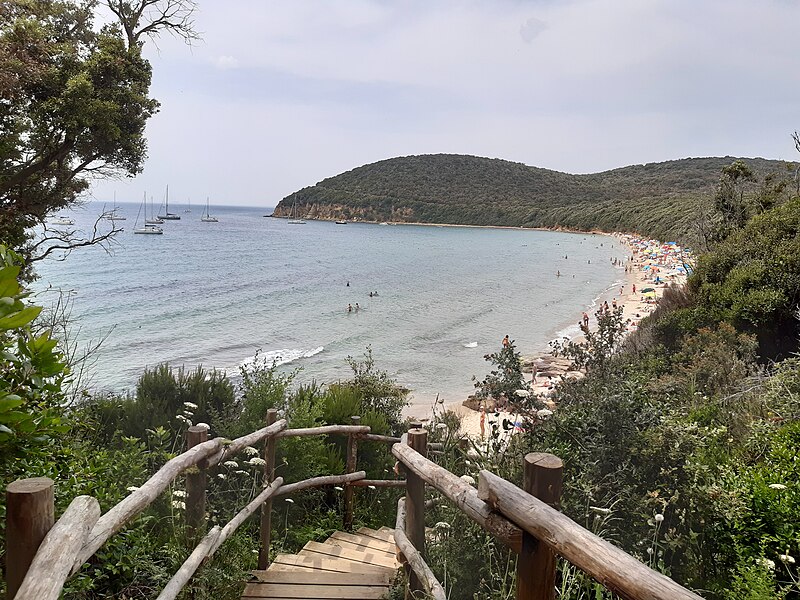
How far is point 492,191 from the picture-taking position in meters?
106

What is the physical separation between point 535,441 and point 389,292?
93.2ft

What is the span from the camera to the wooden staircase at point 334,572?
3.33m

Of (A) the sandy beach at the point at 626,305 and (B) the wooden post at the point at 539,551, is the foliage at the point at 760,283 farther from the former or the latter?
(B) the wooden post at the point at 539,551

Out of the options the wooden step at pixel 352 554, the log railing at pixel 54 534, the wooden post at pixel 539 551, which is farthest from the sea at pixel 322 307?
the wooden post at pixel 539 551

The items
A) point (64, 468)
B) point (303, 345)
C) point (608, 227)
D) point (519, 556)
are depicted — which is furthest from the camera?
point (608, 227)

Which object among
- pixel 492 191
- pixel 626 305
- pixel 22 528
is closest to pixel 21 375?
pixel 22 528

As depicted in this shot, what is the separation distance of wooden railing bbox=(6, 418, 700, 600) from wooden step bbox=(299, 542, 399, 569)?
3.23 feet

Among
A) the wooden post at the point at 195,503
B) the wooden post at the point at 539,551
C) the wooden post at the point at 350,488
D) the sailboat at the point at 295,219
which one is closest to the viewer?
the wooden post at the point at 539,551

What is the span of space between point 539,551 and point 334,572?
2.37 m

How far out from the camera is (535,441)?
13.6 ft

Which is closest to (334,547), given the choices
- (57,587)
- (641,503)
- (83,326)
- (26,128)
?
(641,503)

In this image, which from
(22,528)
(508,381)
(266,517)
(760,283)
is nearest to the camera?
(22,528)

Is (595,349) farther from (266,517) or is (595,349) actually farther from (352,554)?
(266,517)

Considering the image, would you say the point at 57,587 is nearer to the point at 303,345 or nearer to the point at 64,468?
the point at 64,468
